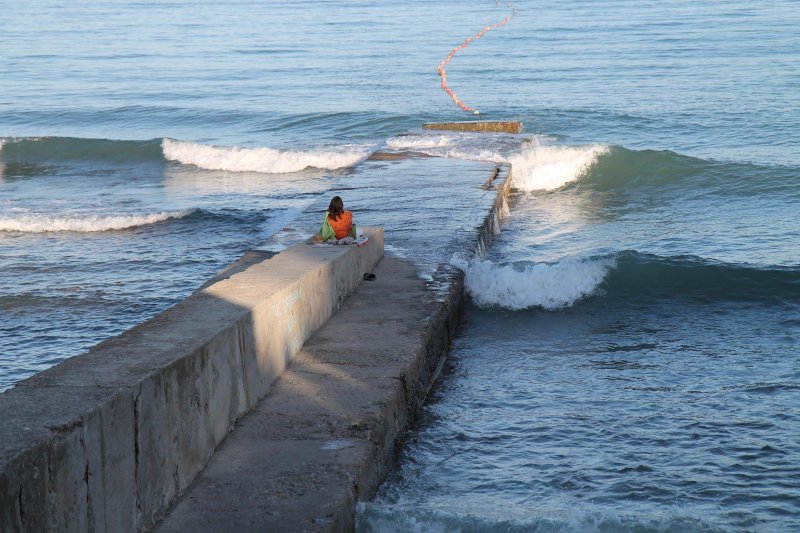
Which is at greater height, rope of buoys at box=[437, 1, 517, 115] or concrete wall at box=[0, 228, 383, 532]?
rope of buoys at box=[437, 1, 517, 115]

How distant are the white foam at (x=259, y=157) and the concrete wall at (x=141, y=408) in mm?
13737

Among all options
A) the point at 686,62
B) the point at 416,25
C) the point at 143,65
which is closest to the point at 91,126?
the point at 143,65

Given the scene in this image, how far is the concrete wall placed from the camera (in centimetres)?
469

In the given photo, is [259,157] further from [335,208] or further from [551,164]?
[335,208]

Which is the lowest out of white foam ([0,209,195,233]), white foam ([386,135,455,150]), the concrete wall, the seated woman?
white foam ([0,209,195,233])

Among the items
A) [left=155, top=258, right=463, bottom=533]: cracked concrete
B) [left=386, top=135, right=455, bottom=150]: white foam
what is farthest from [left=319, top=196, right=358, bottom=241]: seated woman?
[left=386, top=135, right=455, bottom=150]: white foam

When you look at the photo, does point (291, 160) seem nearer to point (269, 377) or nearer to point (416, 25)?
point (269, 377)

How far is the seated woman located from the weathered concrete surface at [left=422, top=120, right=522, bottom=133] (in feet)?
41.9

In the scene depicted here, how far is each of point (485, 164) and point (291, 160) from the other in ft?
17.8

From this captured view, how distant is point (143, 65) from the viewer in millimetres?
40500

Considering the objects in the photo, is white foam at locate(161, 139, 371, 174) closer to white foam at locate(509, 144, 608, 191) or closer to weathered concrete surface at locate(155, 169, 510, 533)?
white foam at locate(509, 144, 608, 191)

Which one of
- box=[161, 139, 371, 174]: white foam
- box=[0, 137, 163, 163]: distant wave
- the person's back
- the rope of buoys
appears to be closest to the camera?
the person's back

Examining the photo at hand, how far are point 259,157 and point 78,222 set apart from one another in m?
6.69

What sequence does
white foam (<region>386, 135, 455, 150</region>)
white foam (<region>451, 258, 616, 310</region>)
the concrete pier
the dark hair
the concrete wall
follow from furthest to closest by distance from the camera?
1. white foam (<region>386, 135, 455, 150</region>)
2. white foam (<region>451, 258, 616, 310</region>)
3. the dark hair
4. the concrete pier
5. the concrete wall
